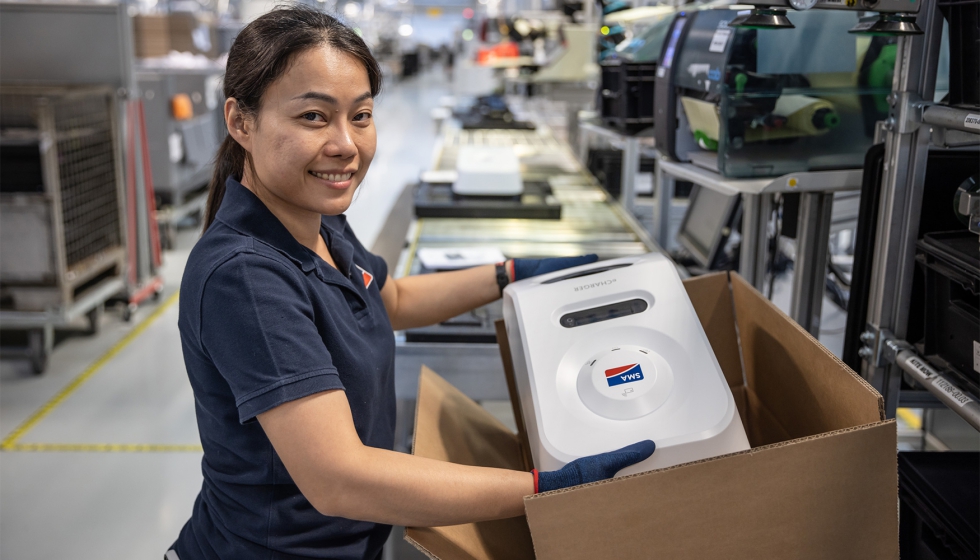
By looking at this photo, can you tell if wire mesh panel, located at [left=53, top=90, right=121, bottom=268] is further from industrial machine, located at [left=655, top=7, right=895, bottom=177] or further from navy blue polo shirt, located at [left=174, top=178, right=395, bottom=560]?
industrial machine, located at [left=655, top=7, right=895, bottom=177]

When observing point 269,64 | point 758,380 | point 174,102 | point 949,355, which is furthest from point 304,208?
point 174,102

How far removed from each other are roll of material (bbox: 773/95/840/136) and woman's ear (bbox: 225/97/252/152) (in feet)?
3.90

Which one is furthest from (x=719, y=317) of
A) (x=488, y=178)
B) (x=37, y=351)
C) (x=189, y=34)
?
(x=189, y=34)

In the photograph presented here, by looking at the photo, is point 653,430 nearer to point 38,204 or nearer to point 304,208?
point 304,208

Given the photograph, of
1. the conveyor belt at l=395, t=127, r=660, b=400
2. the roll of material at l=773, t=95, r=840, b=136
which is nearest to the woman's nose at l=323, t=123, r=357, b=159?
the conveyor belt at l=395, t=127, r=660, b=400

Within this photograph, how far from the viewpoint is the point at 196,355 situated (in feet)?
3.68

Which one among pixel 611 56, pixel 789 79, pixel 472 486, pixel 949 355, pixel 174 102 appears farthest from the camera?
pixel 174 102

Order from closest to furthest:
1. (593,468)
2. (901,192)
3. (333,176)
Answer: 1. (593,468)
2. (333,176)
3. (901,192)

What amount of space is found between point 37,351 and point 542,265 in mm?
3079

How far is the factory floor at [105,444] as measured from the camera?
8.07 feet

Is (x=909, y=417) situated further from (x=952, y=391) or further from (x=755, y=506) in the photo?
(x=755, y=506)

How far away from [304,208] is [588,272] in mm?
556

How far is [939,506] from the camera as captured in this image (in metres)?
1.34

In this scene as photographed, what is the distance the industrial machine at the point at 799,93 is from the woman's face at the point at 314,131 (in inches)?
36.5
